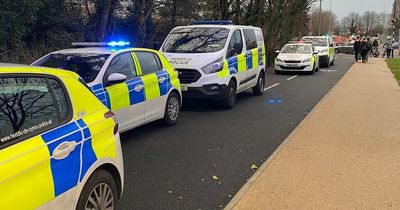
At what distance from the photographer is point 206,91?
10.0 metres

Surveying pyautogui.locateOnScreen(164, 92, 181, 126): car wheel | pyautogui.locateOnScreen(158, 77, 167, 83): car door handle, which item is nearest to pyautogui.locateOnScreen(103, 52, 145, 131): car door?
pyautogui.locateOnScreen(158, 77, 167, 83): car door handle

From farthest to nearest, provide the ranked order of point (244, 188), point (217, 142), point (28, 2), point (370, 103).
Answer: point (28, 2) < point (370, 103) < point (217, 142) < point (244, 188)

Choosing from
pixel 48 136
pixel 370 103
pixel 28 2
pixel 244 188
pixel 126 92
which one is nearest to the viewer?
pixel 48 136

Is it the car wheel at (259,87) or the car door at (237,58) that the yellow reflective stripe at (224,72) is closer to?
the car door at (237,58)

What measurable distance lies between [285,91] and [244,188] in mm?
9850

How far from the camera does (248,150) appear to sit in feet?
22.5

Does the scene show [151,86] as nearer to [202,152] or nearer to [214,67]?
[202,152]

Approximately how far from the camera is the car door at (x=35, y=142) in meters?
2.66

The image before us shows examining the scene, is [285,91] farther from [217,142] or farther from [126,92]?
[126,92]

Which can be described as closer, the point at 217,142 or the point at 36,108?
the point at 36,108

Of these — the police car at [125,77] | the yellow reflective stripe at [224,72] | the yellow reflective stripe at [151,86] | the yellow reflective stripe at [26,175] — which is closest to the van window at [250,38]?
the yellow reflective stripe at [224,72]

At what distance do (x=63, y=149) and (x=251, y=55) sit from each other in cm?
944

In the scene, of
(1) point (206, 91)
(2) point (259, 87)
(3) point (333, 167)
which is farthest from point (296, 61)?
(3) point (333, 167)

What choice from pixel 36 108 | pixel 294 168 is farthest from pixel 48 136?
pixel 294 168
